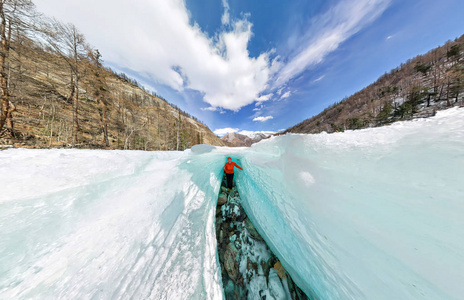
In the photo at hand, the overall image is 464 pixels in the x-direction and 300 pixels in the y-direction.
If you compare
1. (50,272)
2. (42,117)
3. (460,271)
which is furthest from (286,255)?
(42,117)

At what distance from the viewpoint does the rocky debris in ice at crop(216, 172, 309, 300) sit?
6.09 feet

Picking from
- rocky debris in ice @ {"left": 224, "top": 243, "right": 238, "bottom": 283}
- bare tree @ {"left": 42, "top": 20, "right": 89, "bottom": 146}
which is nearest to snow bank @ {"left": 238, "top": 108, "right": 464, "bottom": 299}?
rocky debris in ice @ {"left": 224, "top": 243, "right": 238, "bottom": 283}

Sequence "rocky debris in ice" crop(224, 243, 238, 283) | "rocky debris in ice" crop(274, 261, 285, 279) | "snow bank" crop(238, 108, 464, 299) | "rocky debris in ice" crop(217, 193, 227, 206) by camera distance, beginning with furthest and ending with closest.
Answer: "rocky debris in ice" crop(217, 193, 227, 206) < "rocky debris in ice" crop(224, 243, 238, 283) < "rocky debris in ice" crop(274, 261, 285, 279) < "snow bank" crop(238, 108, 464, 299)

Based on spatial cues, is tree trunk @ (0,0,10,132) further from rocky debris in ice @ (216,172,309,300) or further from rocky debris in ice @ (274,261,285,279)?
rocky debris in ice @ (274,261,285,279)

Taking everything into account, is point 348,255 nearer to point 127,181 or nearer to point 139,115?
point 127,181

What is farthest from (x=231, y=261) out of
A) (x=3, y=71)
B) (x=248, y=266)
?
(x=3, y=71)

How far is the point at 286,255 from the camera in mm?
1882

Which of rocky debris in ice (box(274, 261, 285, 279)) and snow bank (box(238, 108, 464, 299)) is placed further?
rocky debris in ice (box(274, 261, 285, 279))

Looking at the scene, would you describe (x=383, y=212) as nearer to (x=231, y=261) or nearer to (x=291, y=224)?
(x=291, y=224)

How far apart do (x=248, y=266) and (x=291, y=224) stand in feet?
3.80

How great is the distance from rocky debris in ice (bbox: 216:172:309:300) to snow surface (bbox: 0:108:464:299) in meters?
0.31

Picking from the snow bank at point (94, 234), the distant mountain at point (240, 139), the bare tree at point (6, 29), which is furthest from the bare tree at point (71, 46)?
the distant mountain at point (240, 139)

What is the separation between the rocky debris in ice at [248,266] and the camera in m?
1.86

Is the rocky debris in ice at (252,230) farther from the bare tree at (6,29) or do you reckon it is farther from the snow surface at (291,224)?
the bare tree at (6,29)
